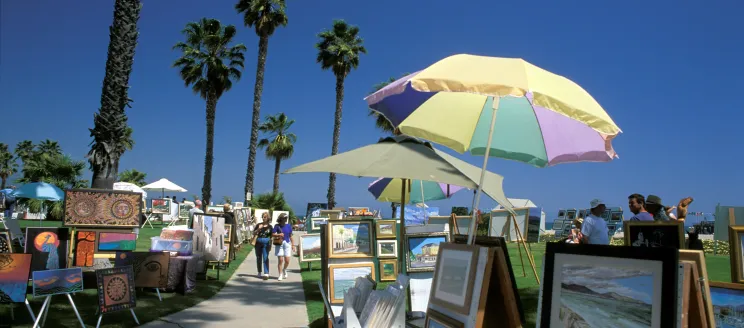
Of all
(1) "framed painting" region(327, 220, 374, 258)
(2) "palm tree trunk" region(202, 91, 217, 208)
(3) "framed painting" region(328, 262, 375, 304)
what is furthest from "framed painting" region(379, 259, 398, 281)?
(2) "palm tree trunk" region(202, 91, 217, 208)

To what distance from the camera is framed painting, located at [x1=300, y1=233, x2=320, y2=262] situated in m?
13.9

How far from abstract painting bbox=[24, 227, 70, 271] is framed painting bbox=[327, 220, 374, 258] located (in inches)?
176

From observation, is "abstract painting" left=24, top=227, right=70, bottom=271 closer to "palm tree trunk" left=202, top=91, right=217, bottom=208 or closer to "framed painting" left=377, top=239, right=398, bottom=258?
"framed painting" left=377, top=239, right=398, bottom=258

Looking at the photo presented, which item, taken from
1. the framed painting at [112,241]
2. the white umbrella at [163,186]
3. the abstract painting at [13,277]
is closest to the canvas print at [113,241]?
the framed painting at [112,241]

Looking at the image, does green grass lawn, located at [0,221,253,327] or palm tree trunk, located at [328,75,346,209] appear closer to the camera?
green grass lawn, located at [0,221,253,327]

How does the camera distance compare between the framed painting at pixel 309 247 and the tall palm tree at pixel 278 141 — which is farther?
the tall palm tree at pixel 278 141

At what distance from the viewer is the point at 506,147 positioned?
548cm

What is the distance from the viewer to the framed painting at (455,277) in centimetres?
354

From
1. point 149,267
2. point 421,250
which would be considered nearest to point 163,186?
point 149,267

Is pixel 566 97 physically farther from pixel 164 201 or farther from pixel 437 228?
pixel 164 201

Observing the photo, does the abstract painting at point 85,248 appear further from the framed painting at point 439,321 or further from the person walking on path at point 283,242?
the framed painting at point 439,321

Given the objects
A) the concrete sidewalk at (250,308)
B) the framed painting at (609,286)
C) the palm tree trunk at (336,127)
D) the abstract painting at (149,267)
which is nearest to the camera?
the framed painting at (609,286)

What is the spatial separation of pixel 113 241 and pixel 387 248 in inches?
207

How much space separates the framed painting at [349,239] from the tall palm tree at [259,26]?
82.3 ft
